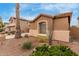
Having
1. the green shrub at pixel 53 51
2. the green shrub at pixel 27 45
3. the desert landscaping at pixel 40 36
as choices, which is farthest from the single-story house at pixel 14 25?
the green shrub at pixel 53 51

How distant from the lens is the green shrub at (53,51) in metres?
2.26

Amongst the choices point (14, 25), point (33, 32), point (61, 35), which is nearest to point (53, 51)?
point (61, 35)

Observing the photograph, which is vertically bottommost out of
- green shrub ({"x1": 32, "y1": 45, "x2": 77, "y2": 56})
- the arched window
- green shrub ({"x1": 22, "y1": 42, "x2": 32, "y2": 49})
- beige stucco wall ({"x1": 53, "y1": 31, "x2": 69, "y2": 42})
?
green shrub ({"x1": 32, "y1": 45, "x2": 77, "y2": 56})

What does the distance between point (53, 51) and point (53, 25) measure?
289mm

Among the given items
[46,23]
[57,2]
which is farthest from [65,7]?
[46,23]

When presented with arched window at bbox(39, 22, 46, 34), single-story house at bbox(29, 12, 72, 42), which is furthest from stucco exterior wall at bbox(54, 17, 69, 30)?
arched window at bbox(39, 22, 46, 34)

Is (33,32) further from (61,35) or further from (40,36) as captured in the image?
(61,35)

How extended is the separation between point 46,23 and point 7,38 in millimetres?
464

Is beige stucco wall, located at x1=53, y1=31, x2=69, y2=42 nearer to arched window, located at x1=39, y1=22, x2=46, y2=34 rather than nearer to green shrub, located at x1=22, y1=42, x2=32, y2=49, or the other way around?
arched window, located at x1=39, y1=22, x2=46, y2=34

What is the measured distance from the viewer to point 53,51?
7.42 feet

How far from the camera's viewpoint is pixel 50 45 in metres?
2.30

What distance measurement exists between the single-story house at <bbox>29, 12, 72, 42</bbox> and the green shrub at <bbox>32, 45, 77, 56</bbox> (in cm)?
10

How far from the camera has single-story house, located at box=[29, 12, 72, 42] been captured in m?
2.28

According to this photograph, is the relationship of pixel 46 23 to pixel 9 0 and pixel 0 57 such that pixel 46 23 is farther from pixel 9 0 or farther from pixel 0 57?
pixel 0 57
